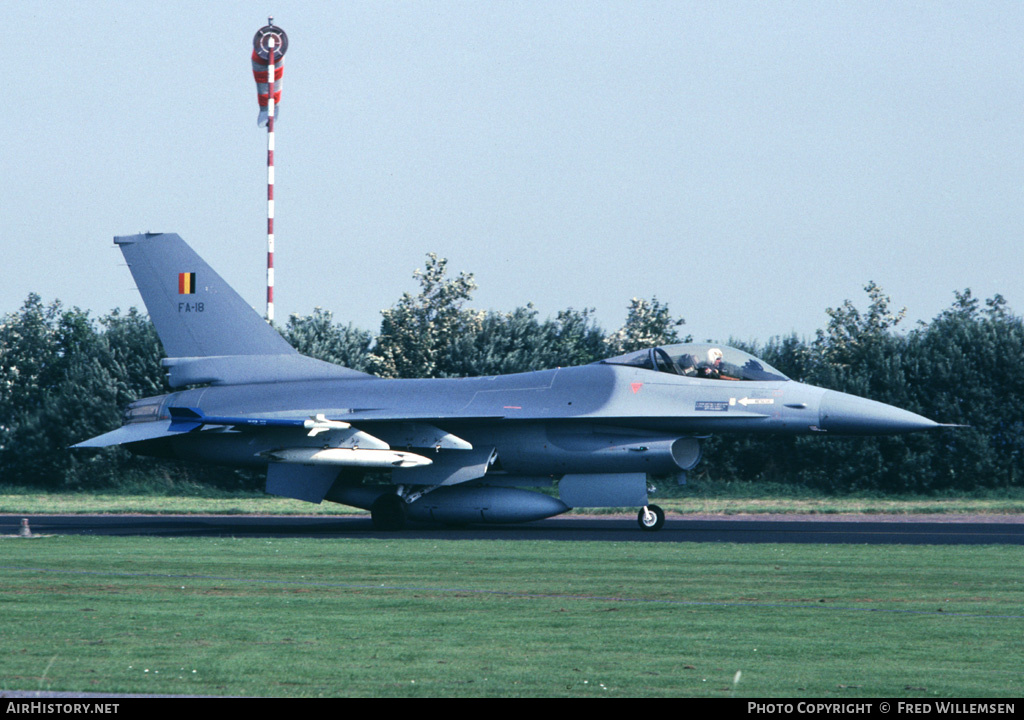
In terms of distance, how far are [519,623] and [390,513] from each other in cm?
1463

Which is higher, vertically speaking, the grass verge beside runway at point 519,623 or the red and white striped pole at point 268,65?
the red and white striped pole at point 268,65

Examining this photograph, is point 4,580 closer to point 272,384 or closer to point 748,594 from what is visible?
point 748,594

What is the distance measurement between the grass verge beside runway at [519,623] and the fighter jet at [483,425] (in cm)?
565

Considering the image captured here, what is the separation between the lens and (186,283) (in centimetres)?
2717

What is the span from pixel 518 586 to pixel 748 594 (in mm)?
2430

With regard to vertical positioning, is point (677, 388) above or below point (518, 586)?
above

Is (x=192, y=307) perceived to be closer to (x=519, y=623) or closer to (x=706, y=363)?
(x=706, y=363)

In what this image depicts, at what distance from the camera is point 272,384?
86.3ft

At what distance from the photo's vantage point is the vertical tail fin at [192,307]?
1065 inches

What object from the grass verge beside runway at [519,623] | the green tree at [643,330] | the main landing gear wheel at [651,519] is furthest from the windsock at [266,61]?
the grass verge beside runway at [519,623]

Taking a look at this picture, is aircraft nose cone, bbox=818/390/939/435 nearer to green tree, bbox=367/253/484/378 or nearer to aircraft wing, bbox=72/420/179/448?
aircraft wing, bbox=72/420/179/448

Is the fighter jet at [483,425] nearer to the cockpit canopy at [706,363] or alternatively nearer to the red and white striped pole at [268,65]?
the cockpit canopy at [706,363]
